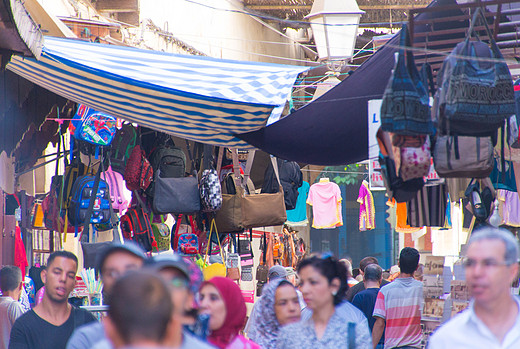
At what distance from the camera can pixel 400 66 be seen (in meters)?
4.37

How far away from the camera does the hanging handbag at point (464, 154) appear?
15.1ft

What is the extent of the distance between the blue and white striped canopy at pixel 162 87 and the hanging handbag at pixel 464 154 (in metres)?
1.54

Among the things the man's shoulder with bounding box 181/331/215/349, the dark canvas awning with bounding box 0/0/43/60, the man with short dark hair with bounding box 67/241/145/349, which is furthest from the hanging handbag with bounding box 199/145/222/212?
the man's shoulder with bounding box 181/331/215/349

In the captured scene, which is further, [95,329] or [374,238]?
[374,238]

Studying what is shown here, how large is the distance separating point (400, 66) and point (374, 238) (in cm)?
1855

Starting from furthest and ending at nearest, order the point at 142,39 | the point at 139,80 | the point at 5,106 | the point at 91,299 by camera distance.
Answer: the point at 142,39 < the point at 91,299 < the point at 5,106 < the point at 139,80

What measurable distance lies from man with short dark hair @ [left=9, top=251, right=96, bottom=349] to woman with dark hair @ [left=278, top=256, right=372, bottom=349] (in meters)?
1.28

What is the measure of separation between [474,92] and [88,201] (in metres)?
3.54

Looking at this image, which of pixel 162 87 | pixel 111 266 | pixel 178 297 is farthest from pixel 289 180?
pixel 178 297

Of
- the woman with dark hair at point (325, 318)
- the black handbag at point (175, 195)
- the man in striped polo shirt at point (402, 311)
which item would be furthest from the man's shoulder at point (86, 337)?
the man in striped polo shirt at point (402, 311)

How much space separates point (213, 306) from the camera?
3629mm

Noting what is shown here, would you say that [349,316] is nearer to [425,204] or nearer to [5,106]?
[425,204]

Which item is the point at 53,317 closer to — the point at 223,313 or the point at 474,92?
the point at 223,313

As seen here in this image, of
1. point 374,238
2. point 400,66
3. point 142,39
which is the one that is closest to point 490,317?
point 400,66
